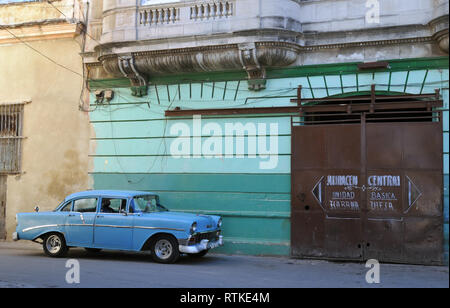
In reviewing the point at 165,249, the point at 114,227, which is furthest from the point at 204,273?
the point at 114,227

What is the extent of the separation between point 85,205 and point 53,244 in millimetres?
1212

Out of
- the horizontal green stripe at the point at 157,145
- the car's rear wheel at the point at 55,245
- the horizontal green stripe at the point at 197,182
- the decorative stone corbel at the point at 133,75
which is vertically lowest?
the car's rear wheel at the point at 55,245

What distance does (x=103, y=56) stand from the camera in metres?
13.5

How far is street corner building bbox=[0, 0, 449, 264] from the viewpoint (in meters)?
11.4

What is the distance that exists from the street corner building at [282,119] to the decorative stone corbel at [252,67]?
26 millimetres

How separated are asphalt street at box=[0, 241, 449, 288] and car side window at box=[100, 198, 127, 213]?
113cm

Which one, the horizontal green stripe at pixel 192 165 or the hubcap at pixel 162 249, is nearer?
the hubcap at pixel 162 249

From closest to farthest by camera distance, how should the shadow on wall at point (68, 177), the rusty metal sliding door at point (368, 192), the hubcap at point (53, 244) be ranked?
1. the rusty metal sliding door at point (368, 192)
2. the hubcap at point (53, 244)
3. the shadow on wall at point (68, 177)

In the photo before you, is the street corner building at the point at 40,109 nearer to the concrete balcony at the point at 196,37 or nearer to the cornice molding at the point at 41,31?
the cornice molding at the point at 41,31

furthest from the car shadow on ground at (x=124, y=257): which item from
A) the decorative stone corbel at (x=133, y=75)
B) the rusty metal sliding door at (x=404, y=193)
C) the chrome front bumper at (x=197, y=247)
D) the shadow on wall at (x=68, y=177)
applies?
the decorative stone corbel at (x=133, y=75)

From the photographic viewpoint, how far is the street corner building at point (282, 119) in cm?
1136

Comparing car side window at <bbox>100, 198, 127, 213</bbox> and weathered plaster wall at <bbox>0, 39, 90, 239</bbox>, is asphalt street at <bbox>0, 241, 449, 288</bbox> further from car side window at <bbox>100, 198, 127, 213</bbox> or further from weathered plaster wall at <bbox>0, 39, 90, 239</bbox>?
weathered plaster wall at <bbox>0, 39, 90, 239</bbox>

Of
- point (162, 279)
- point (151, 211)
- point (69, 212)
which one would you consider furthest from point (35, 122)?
point (162, 279)

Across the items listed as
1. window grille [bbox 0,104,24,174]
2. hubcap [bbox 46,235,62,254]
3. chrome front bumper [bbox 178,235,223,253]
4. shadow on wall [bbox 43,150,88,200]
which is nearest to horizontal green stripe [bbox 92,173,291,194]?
shadow on wall [bbox 43,150,88,200]
